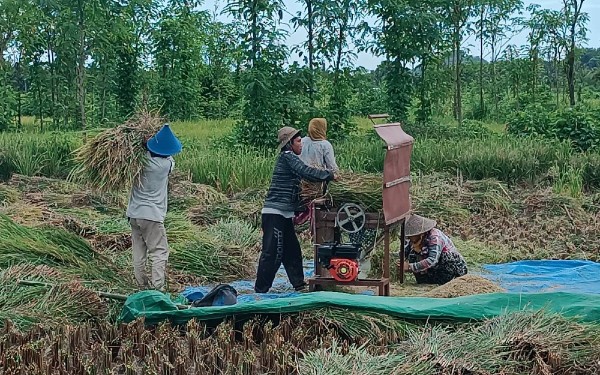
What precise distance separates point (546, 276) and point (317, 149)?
2.28 meters

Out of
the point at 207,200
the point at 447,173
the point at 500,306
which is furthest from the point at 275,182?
the point at 447,173

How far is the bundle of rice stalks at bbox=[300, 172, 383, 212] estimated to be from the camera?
6.01 meters

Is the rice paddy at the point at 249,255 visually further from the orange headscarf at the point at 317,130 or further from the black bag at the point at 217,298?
the orange headscarf at the point at 317,130

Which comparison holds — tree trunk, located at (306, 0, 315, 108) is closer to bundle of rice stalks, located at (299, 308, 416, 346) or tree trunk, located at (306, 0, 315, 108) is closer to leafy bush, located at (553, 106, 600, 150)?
leafy bush, located at (553, 106, 600, 150)

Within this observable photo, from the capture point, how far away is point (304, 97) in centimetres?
1314

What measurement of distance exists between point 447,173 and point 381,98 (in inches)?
327

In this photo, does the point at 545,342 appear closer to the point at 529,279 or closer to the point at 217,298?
the point at 217,298

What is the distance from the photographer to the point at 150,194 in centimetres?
603

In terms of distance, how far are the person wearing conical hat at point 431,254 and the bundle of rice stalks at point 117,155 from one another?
2.09 metres

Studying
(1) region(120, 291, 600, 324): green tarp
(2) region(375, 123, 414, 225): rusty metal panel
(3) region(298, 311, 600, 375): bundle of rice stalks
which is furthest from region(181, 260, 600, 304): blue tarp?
(3) region(298, 311, 600, 375): bundle of rice stalks

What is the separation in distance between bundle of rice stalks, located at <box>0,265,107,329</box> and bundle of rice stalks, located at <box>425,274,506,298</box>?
Answer: 2231 millimetres

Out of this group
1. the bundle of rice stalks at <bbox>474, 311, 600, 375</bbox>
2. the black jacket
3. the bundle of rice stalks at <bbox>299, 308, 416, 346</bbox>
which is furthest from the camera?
the black jacket

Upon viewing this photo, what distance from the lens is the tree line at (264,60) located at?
12891 mm

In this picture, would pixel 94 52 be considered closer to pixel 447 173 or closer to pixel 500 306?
pixel 447 173
